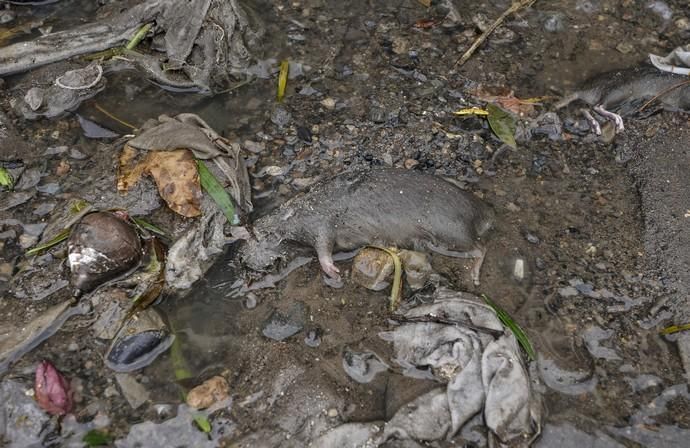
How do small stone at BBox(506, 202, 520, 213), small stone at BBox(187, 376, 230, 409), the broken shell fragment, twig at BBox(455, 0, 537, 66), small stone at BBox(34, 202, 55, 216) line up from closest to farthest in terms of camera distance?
1. small stone at BBox(187, 376, 230, 409)
2. the broken shell fragment
3. small stone at BBox(34, 202, 55, 216)
4. small stone at BBox(506, 202, 520, 213)
5. twig at BBox(455, 0, 537, 66)

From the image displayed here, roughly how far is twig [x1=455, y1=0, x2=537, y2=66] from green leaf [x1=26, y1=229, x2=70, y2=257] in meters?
3.05

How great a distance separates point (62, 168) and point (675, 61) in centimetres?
450

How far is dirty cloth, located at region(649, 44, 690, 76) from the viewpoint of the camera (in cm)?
474

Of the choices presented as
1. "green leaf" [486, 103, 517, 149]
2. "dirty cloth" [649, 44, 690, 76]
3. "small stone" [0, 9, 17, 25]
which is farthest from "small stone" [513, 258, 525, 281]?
"small stone" [0, 9, 17, 25]

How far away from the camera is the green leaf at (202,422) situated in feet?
10.7

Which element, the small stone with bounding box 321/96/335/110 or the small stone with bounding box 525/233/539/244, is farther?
the small stone with bounding box 321/96/335/110

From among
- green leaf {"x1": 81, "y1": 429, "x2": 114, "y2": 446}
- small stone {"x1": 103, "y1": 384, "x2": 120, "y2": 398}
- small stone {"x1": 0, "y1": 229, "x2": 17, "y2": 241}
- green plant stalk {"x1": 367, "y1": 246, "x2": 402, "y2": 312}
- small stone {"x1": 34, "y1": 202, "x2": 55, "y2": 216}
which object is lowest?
green leaf {"x1": 81, "y1": 429, "x2": 114, "y2": 446}

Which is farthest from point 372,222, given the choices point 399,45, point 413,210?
point 399,45

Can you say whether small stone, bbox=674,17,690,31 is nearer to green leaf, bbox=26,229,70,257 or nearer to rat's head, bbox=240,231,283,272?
rat's head, bbox=240,231,283,272

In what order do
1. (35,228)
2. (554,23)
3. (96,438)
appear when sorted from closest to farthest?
(96,438) → (35,228) → (554,23)

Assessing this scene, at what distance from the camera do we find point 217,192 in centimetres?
401

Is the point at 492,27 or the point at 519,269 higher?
the point at 492,27

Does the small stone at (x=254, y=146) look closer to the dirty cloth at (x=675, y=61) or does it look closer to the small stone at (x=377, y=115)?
the small stone at (x=377, y=115)

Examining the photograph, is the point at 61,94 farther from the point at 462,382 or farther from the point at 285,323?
the point at 462,382
